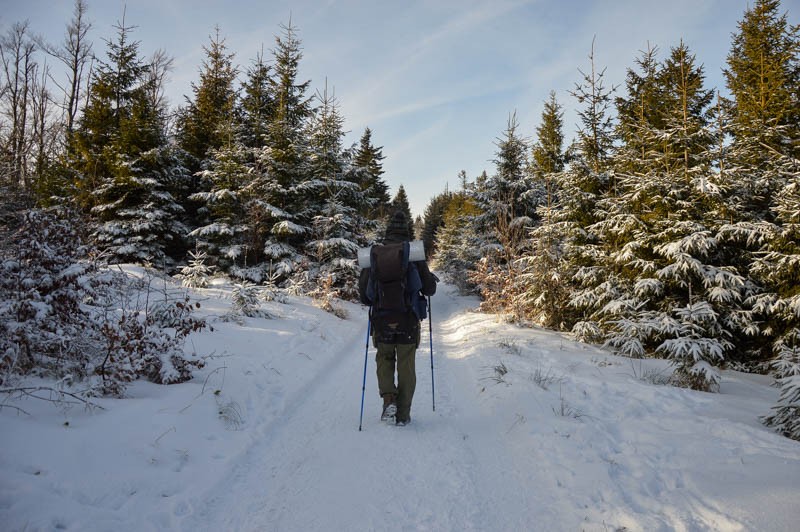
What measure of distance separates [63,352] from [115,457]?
1841mm

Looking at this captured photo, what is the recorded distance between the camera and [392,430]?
14.1 feet

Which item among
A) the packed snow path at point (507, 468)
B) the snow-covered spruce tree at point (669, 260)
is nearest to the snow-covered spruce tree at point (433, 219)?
the snow-covered spruce tree at point (669, 260)

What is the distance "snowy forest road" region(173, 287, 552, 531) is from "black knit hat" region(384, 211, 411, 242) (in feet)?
7.66

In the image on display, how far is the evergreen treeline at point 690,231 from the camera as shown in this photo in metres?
7.15

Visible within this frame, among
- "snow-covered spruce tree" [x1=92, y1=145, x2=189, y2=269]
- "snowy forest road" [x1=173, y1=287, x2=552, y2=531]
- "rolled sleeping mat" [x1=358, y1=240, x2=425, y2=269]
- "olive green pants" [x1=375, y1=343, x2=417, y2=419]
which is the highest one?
"snow-covered spruce tree" [x1=92, y1=145, x2=189, y2=269]

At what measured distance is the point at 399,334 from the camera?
4422 millimetres

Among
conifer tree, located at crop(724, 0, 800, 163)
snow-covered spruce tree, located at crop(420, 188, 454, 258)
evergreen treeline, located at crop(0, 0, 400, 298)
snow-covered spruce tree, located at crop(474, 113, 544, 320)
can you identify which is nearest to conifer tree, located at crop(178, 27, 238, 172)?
evergreen treeline, located at crop(0, 0, 400, 298)

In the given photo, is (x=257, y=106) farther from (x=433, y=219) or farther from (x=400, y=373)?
(x=433, y=219)

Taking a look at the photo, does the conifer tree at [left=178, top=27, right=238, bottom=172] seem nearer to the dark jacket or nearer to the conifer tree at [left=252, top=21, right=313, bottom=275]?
the conifer tree at [left=252, top=21, right=313, bottom=275]

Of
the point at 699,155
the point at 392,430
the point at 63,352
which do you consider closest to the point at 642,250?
the point at 699,155

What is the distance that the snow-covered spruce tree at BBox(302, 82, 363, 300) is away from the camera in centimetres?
1563

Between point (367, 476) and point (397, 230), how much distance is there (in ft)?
9.27

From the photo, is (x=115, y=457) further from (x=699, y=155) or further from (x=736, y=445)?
(x=699, y=155)

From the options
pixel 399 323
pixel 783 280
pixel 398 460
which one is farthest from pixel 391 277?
pixel 783 280
